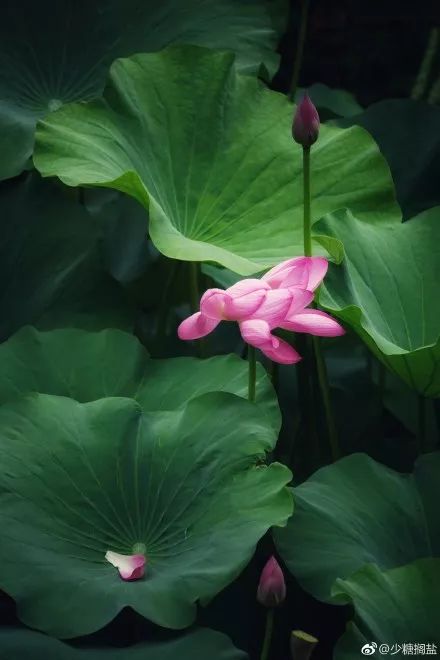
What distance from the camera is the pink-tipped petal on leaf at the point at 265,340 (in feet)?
3.57

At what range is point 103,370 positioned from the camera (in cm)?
138

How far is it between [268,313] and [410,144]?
783mm

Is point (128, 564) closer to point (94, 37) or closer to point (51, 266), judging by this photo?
point (51, 266)

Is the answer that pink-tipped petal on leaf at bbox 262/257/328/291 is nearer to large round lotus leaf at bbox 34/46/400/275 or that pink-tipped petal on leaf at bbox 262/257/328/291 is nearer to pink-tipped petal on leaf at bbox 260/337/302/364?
pink-tipped petal on leaf at bbox 260/337/302/364

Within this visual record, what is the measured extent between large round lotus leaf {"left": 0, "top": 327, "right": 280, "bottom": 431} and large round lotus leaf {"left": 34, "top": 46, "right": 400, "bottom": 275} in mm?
155

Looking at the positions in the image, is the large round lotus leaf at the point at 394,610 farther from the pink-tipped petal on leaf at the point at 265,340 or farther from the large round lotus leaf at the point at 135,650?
the pink-tipped petal on leaf at the point at 265,340

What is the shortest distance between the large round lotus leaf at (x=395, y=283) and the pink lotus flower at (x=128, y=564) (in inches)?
13.2

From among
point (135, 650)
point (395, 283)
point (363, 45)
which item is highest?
point (395, 283)

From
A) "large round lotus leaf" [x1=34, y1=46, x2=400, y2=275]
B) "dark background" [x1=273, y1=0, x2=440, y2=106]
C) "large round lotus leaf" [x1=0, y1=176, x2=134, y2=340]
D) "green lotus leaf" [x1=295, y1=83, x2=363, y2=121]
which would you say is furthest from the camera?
"dark background" [x1=273, y1=0, x2=440, y2=106]

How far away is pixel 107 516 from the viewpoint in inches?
46.5

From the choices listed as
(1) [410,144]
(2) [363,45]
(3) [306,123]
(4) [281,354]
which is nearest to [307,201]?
(3) [306,123]

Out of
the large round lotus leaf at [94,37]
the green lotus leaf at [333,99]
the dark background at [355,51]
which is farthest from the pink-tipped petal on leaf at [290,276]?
the dark background at [355,51]

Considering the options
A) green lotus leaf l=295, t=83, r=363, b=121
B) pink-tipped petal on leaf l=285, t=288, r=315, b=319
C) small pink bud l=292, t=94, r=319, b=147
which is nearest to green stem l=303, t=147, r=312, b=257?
small pink bud l=292, t=94, r=319, b=147

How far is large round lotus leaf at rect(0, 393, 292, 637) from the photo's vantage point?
1.07m
